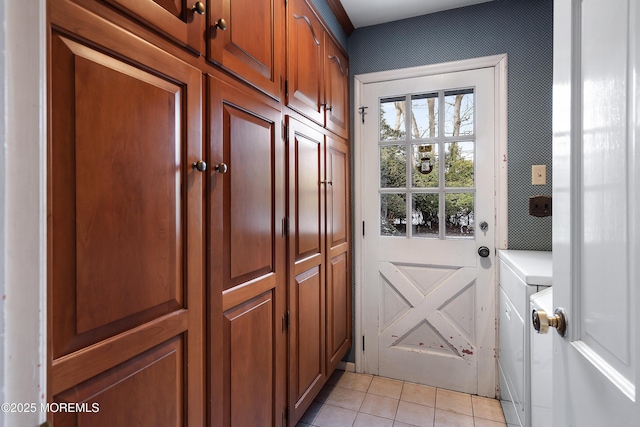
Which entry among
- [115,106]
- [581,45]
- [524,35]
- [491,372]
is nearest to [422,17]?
[524,35]

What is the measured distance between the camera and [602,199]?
23.4 inches

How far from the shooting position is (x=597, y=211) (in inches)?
24.1

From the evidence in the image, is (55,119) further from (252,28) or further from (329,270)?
(329,270)

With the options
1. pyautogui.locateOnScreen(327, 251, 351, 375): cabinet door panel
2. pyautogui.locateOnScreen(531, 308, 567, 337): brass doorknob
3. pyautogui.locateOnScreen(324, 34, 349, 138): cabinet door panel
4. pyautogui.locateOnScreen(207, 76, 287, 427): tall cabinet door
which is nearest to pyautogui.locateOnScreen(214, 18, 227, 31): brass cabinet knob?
pyautogui.locateOnScreen(207, 76, 287, 427): tall cabinet door

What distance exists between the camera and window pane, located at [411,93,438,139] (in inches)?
85.9

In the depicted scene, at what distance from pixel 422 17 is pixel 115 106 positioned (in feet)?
7.15

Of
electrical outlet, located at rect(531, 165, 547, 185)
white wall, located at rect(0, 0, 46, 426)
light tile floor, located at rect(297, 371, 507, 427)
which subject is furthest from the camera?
electrical outlet, located at rect(531, 165, 547, 185)

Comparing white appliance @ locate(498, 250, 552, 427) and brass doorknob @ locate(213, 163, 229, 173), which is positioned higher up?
brass doorknob @ locate(213, 163, 229, 173)

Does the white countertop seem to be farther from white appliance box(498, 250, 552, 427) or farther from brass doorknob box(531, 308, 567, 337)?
brass doorknob box(531, 308, 567, 337)

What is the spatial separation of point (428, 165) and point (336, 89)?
2.62 feet

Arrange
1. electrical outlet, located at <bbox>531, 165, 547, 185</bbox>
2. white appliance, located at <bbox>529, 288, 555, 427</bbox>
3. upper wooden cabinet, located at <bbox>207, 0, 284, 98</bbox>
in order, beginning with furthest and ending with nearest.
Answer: electrical outlet, located at <bbox>531, 165, 547, 185</bbox> < white appliance, located at <bbox>529, 288, 555, 427</bbox> < upper wooden cabinet, located at <bbox>207, 0, 284, 98</bbox>

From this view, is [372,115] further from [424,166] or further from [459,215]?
[459,215]

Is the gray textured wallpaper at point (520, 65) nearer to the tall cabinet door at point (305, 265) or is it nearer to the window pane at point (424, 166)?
the window pane at point (424, 166)

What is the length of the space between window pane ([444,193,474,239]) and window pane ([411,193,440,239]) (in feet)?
0.23
